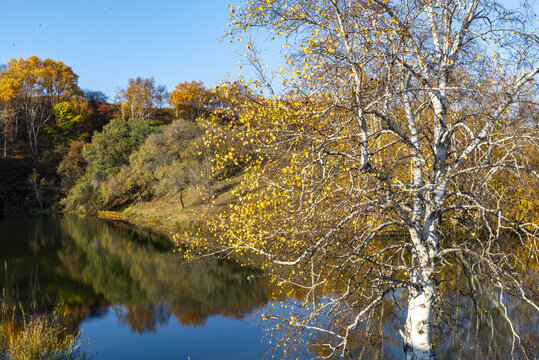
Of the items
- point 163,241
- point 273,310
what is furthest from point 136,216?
point 273,310

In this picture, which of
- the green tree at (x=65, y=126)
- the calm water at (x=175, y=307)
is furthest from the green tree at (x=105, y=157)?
the calm water at (x=175, y=307)

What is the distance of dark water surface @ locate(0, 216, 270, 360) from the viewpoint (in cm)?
1374

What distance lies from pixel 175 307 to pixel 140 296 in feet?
7.98

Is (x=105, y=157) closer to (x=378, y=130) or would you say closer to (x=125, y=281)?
(x=125, y=281)

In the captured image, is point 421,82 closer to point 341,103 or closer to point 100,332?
point 341,103

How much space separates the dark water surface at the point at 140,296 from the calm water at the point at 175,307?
0.03m

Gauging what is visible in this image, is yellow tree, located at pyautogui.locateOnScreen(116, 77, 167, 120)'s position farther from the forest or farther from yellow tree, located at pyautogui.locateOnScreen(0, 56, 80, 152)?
the forest

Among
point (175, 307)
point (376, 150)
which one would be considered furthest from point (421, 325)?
point (175, 307)

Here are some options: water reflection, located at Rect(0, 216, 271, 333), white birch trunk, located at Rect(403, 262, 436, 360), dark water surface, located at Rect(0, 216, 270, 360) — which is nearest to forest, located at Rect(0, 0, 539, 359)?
white birch trunk, located at Rect(403, 262, 436, 360)

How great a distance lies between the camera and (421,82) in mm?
8297

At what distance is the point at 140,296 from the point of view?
1866cm

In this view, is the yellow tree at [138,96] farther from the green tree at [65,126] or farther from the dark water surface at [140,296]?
the dark water surface at [140,296]

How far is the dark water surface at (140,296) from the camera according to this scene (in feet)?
45.1

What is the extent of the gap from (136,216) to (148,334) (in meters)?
29.6
